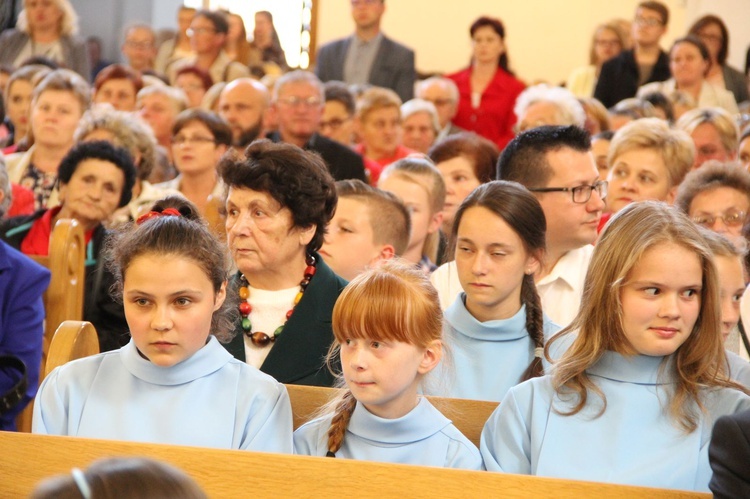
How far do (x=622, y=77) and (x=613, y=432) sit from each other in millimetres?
6262

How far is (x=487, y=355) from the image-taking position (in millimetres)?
3080

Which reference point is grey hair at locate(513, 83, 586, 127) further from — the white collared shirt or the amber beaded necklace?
the amber beaded necklace

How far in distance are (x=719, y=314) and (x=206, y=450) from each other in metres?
Answer: 1.22

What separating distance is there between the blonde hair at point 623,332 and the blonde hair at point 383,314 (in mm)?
335

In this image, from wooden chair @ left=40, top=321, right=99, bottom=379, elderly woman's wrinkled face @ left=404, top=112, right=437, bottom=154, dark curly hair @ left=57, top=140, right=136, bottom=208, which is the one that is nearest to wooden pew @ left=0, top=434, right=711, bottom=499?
wooden chair @ left=40, top=321, right=99, bottom=379

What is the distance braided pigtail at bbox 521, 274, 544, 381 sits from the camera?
3037 millimetres

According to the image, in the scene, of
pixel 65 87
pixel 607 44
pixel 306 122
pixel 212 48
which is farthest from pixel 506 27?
pixel 65 87

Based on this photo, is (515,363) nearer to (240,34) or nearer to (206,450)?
(206,450)

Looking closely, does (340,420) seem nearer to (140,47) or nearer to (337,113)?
(337,113)

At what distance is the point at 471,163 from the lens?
16.9 ft

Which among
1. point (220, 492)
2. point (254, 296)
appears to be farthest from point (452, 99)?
point (220, 492)

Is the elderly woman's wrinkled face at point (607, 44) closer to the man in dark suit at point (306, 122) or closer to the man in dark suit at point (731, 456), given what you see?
the man in dark suit at point (306, 122)

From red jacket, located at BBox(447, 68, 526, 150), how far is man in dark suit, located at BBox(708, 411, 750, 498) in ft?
19.6

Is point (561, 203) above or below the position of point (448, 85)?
below
